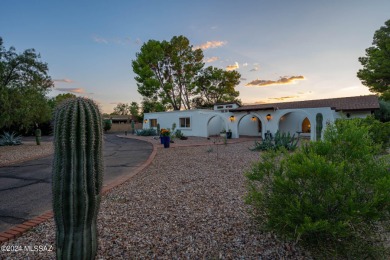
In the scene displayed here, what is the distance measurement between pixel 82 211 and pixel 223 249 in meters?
1.66

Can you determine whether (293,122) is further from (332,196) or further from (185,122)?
(332,196)

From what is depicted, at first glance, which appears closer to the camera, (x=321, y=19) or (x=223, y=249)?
(x=223, y=249)

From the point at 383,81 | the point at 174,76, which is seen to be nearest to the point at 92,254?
the point at 383,81

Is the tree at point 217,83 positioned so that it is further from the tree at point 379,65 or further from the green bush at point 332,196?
the green bush at point 332,196

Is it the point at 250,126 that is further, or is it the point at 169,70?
the point at 169,70

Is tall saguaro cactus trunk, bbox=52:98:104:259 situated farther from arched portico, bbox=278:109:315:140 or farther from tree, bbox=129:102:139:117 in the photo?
tree, bbox=129:102:139:117

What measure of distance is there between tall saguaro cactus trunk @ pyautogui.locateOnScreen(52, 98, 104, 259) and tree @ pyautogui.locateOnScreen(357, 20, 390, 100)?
27.4 m

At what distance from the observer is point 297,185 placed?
252 cm

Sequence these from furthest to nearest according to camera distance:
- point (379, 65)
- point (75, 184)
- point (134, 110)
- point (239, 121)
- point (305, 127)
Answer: point (134, 110) → point (305, 127) → point (379, 65) → point (239, 121) → point (75, 184)

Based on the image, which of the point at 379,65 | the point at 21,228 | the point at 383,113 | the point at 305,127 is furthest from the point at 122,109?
the point at 21,228

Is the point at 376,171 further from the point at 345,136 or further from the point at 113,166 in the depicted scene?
the point at 113,166

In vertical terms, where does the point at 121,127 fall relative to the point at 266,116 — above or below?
below

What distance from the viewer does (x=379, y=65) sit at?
22.5 metres

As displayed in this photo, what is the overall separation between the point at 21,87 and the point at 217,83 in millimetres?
28164
